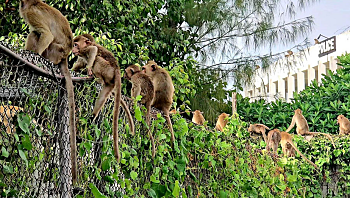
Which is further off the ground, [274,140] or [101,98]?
[101,98]

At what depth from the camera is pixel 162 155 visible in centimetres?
405

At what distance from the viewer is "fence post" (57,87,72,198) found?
2.78m

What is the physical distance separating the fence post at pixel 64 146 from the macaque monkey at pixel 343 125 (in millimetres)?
9636

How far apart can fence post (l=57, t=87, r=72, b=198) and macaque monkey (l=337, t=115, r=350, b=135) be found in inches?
Result: 379

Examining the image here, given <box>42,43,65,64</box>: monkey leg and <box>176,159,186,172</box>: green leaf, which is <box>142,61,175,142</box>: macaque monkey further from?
<box>42,43,65,64</box>: monkey leg

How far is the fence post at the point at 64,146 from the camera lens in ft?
9.13

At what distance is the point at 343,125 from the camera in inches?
464

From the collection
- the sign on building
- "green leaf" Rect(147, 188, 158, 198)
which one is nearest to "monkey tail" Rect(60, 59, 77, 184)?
"green leaf" Rect(147, 188, 158, 198)

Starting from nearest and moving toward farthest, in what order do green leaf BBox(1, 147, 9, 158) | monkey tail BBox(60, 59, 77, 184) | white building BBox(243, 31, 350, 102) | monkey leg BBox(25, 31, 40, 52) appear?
green leaf BBox(1, 147, 9, 158) → monkey tail BBox(60, 59, 77, 184) → monkey leg BBox(25, 31, 40, 52) → white building BBox(243, 31, 350, 102)

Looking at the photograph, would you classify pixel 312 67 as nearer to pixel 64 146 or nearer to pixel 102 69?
pixel 102 69

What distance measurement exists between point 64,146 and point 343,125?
10026 millimetres

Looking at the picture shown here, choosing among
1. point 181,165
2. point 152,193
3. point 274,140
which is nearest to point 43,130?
point 152,193

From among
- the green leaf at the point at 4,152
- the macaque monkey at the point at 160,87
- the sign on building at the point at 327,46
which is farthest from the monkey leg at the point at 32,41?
the sign on building at the point at 327,46

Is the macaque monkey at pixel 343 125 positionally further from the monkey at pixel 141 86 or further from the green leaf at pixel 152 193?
the green leaf at pixel 152 193
